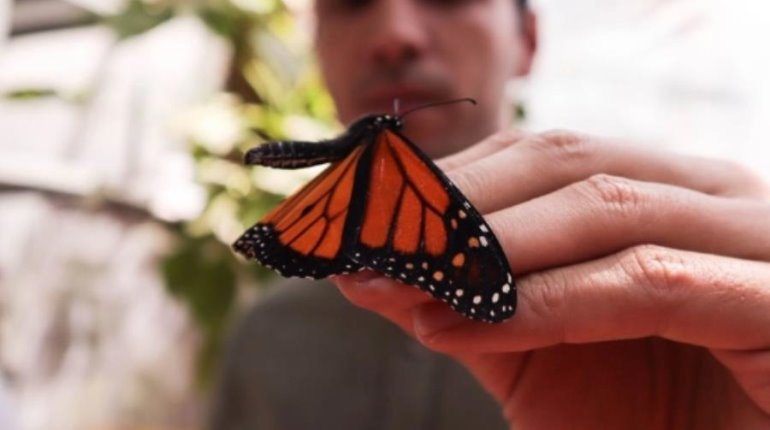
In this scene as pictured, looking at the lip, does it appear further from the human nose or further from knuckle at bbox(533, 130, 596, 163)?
knuckle at bbox(533, 130, 596, 163)

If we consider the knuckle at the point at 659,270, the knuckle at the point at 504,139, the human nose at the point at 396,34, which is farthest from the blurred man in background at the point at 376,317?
the knuckle at the point at 659,270

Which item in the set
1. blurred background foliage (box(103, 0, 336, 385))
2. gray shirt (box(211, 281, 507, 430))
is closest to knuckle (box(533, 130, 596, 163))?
gray shirt (box(211, 281, 507, 430))

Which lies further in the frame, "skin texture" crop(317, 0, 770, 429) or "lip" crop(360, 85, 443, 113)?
"lip" crop(360, 85, 443, 113)

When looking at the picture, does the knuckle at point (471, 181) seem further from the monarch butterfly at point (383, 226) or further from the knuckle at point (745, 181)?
the knuckle at point (745, 181)

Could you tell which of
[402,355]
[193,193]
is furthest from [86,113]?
[402,355]

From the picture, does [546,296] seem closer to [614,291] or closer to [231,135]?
[614,291]

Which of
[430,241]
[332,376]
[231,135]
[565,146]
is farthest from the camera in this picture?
[231,135]

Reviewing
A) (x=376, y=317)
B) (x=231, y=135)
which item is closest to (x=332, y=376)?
(x=376, y=317)

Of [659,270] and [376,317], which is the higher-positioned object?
[659,270]
